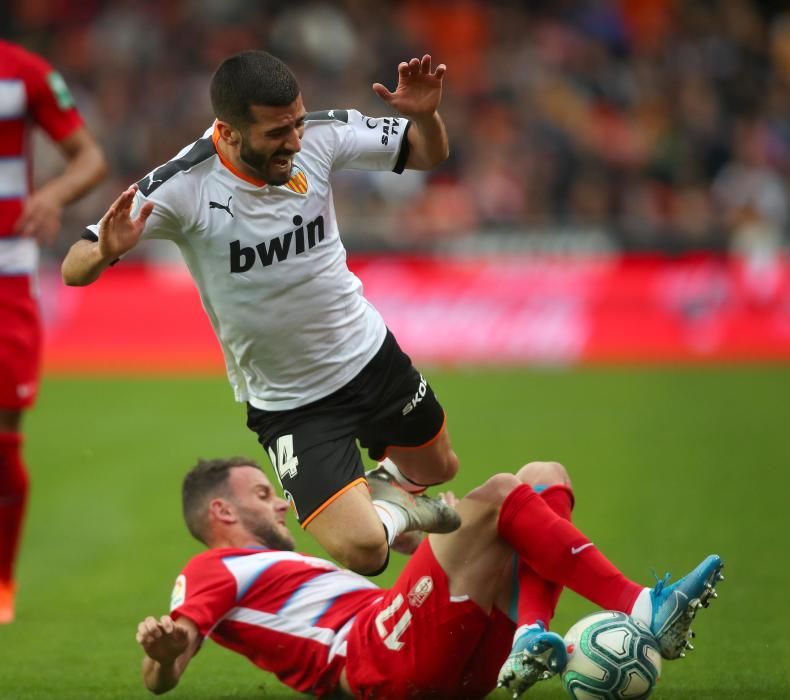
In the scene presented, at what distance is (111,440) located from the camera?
10.7 metres

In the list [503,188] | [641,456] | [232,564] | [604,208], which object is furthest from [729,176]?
[232,564]

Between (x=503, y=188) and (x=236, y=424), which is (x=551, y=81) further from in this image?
(x=236, y=424)

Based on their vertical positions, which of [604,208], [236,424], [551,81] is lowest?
[236,424]

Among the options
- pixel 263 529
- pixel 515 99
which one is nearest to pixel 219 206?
pixel 263 529

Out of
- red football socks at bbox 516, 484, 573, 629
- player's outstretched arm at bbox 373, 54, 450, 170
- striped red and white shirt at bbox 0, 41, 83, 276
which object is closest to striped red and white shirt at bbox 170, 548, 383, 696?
red football socks at bbox 516, 484, 573, 629

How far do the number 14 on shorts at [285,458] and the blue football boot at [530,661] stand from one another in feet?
3.55

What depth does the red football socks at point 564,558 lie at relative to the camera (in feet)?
14.5

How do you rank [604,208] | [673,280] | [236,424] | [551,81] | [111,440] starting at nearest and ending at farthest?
[111,440] → [236,424] → [673,280] → [604,208] → [551,81]

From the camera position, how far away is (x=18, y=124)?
610 cm

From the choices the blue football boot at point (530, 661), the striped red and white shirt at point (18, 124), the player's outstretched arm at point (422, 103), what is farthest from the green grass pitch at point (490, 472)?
the player's outstretched arm at point (422, 103)

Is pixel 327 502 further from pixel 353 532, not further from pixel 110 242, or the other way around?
pixel 110 242

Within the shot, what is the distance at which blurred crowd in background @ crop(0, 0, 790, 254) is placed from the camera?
1570 cm

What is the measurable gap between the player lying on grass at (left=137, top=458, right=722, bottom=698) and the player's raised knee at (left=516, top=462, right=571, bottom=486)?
0.04 metres

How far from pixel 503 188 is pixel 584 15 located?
12.5 feet
